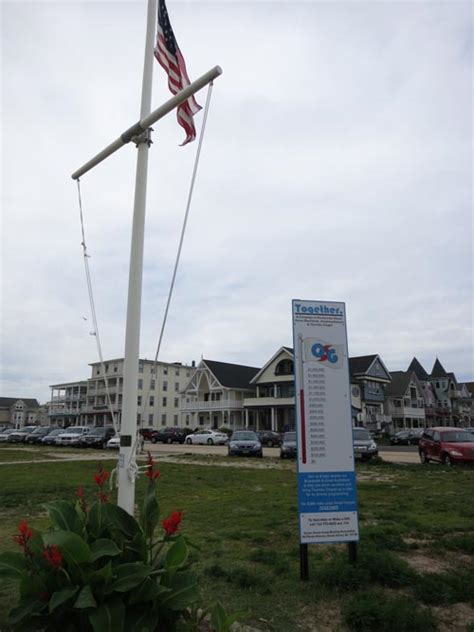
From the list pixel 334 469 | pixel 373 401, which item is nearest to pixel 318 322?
pixel 334 469

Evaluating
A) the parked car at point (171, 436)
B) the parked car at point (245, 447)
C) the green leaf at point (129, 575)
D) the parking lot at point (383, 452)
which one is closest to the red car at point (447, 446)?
the parking lot at point (383, 452)

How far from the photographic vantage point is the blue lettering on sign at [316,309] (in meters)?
5.87

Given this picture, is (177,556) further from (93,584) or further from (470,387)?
(470,387)

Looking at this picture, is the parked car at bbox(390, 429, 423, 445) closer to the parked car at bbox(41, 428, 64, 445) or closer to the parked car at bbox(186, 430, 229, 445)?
the parked car at bbox(186, 430, 229, 445)

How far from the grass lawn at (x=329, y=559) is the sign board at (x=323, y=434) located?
1.40 ft

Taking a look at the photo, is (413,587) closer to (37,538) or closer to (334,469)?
(334,469)

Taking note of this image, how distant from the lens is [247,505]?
9617mm

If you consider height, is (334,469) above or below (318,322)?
below

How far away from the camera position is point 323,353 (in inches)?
226

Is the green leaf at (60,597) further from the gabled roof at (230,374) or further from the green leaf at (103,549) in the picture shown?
the gabled roof at (230,374)

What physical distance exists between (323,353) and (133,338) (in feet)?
7.01

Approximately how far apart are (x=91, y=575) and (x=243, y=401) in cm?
6081

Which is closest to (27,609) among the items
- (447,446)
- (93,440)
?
(447,446)

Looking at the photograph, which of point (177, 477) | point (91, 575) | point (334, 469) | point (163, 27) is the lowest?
point (177, 477)
